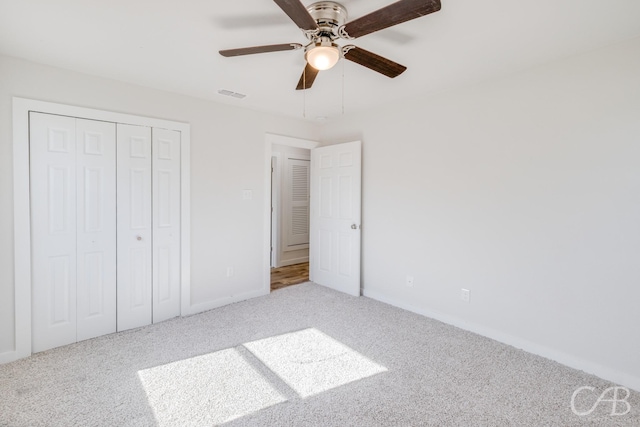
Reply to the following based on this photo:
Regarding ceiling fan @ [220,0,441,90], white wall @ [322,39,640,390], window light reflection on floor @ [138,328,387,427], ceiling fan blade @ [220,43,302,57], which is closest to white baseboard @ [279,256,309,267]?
white wall @ [322,39,640,390]

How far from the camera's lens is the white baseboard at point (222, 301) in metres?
3.46

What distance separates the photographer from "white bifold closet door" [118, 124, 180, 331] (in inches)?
117

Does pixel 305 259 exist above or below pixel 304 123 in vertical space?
below

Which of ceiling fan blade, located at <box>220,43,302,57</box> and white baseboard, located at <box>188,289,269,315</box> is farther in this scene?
white baseboard, located at <box>188,289,269,315</box>

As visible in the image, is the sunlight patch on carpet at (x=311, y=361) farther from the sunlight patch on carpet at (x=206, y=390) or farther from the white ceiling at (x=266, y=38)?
the white ceiling at (x=266, y=38)

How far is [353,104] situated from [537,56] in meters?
1.82

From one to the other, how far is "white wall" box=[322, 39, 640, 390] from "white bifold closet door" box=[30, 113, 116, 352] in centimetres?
292

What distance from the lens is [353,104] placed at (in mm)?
3691

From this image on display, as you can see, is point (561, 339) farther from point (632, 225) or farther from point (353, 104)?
point (353, 104)

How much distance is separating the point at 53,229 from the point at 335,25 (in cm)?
275

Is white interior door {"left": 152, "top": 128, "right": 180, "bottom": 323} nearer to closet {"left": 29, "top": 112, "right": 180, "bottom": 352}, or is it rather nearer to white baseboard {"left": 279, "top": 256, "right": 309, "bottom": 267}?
closet {"left": 29, "top": 112, "right": 180, "bottom": 352}

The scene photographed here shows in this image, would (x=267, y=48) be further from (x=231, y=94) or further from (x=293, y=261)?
(x=293, y=261)

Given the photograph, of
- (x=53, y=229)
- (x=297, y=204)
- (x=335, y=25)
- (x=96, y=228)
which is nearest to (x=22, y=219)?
(x=53, y=229)

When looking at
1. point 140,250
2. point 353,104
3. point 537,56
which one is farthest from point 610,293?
point 140,250
